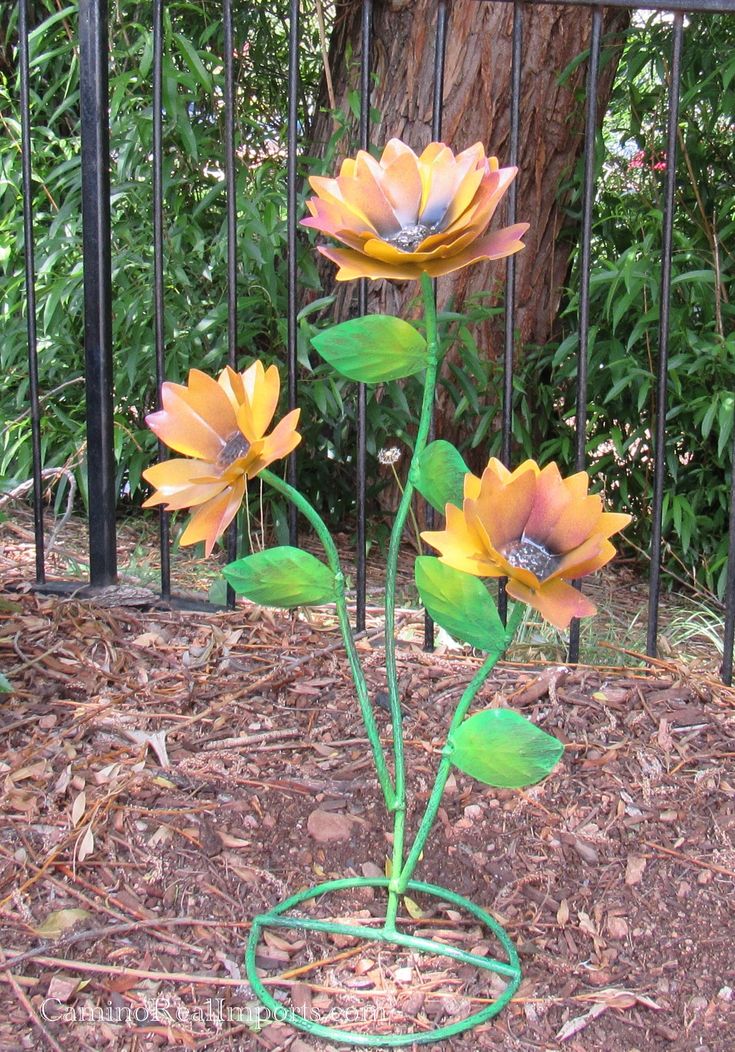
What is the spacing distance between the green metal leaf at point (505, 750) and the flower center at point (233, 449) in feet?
1.21

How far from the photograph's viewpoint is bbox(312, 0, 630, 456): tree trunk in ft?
8.95

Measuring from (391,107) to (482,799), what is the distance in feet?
6.57

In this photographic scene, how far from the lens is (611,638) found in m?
2.50

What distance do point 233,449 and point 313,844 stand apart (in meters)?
0.60

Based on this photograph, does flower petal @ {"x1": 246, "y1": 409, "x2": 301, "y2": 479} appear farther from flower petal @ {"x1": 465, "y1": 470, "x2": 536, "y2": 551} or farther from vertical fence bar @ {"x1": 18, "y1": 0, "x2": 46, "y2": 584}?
vertical fence bar @ {"x1": 18, "y1": 0, "x2": 46, "y2": 584}

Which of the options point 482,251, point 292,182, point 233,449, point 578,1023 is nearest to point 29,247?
point 292,182

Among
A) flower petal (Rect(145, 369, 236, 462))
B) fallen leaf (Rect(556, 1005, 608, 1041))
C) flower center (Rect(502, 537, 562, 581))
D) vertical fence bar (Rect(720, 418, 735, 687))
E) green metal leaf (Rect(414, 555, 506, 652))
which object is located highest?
flower petal (Rect(145, 369, 236, 462))

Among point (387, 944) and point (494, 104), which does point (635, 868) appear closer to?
point (387, 944)

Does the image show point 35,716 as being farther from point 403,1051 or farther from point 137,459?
point 137,459

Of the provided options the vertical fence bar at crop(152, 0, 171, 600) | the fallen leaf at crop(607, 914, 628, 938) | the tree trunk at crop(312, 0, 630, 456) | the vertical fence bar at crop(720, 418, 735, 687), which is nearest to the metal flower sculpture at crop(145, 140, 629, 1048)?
the fallen leaf at crop(607, 914, 628, 938)

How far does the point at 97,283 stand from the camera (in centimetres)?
206

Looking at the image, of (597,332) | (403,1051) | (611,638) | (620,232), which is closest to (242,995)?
(403,1051)

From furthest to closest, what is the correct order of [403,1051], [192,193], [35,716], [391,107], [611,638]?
[192,193]
[391,107]
[611,638]
[35,716]
[403,1051]

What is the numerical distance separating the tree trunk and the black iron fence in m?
0.72
